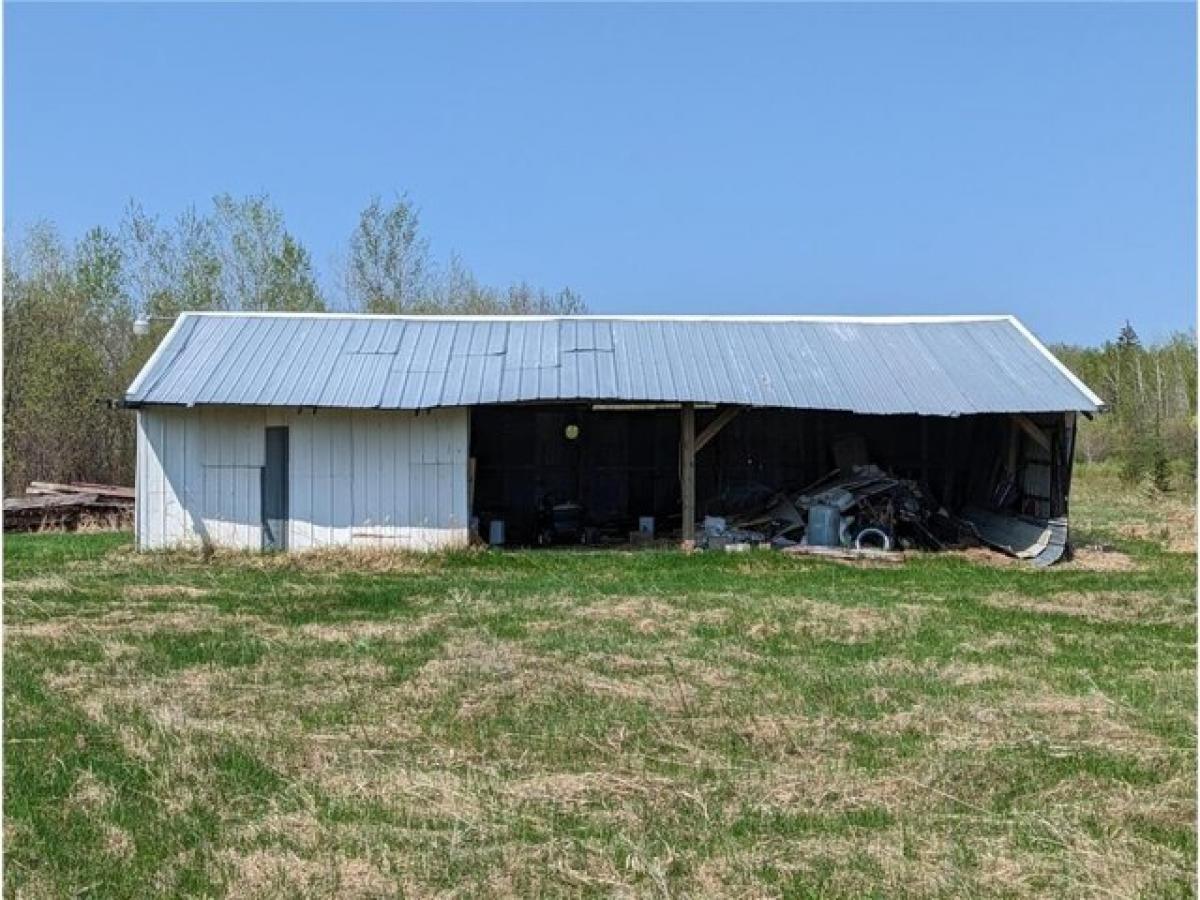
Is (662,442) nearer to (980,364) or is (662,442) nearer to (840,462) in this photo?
(840,462)

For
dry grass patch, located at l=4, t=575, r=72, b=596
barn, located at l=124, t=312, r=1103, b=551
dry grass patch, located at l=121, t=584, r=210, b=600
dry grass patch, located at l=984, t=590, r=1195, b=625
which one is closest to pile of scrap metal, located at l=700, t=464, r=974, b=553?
barn, located at l=124, t=312, r=1103, b=551

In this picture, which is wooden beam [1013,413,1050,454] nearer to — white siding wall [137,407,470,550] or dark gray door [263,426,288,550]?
white siding wall [137,407,470,550]

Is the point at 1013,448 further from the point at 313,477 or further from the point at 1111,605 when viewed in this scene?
the point at 313,477

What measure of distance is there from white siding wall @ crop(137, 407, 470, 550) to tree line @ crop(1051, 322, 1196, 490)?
2018 centimetres

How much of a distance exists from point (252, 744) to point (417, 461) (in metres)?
9.59

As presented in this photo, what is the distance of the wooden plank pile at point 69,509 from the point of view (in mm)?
19531

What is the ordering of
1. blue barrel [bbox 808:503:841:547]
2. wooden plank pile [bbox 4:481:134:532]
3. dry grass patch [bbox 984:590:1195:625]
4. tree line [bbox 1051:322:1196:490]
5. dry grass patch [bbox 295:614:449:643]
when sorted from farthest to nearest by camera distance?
1. tree line [bbox 1051:322:1196:490]
2. wooden plank pile [bbox 4:481:134:532]
3. blue barrel [bbox 808:503:841:547]
4. dry grass patch [bbox 984:590:1195:625]
5. dry grass patch [bbox 295:614:449:643]

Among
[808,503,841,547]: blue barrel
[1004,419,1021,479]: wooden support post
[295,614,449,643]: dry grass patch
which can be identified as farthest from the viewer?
[1004,419,1021,479]: wooden support post

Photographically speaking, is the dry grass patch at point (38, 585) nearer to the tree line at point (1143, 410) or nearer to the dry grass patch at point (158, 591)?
the dry grass patch at point (158, 591)

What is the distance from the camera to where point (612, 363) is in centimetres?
1612

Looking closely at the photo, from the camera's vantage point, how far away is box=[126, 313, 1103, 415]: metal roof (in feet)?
49.2

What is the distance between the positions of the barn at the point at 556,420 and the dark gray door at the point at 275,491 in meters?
0.03

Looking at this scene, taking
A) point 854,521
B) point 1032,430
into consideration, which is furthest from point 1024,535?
point 854,521

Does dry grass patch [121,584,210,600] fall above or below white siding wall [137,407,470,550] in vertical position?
below
